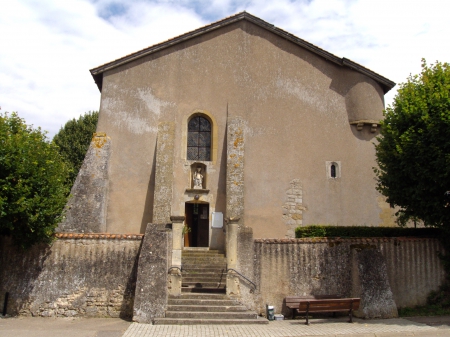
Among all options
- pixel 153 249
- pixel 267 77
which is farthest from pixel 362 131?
pixel 153 249

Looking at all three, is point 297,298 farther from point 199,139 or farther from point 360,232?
point 199,139

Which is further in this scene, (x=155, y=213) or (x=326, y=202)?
(x=326, y=202)

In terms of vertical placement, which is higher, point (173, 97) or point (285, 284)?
point (173, 97)

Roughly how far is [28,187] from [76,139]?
17740mm

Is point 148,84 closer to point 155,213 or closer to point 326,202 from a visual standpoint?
point 155,213

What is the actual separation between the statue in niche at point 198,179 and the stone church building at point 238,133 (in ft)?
0.14

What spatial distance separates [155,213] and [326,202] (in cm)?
678

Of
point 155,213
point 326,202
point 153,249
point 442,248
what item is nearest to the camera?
point 153,249

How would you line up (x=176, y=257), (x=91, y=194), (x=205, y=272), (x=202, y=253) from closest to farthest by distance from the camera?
(x=176, y=257) → (x=205, y=272) → (x=202, y=253) → (x=91, y=194)

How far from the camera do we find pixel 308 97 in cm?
1712

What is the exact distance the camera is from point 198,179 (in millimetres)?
16312

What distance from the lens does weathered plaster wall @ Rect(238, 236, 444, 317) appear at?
11.9 meters

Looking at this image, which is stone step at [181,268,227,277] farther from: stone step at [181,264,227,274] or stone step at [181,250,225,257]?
stone step at [181,250,225,257]

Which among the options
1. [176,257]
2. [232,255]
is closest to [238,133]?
[232,255]
